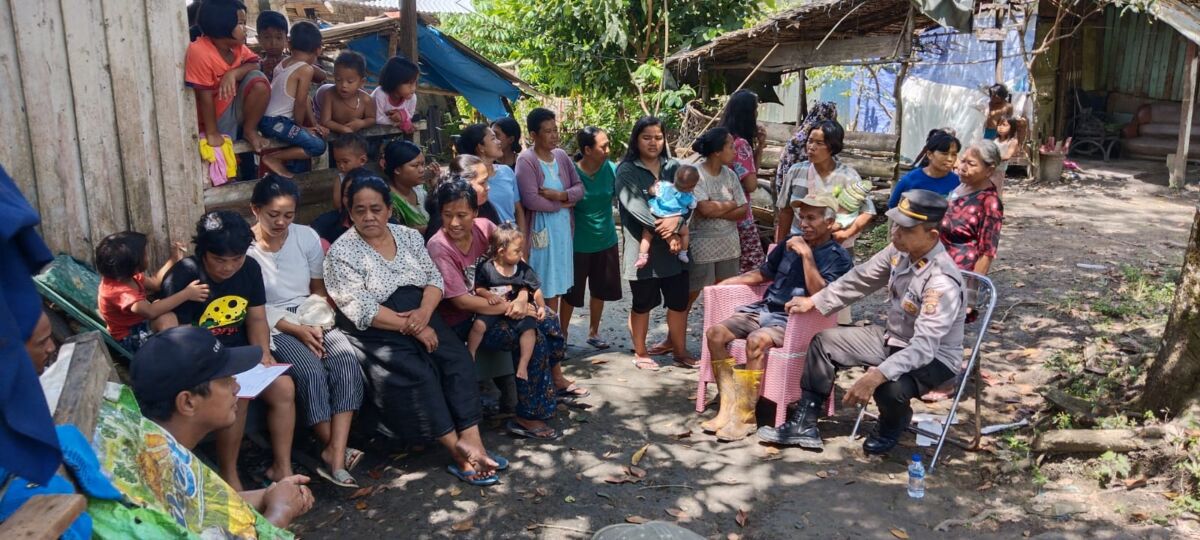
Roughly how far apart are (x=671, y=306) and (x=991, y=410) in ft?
7.28

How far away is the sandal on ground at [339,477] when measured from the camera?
449 cm

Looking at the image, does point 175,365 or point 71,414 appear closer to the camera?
point 71,414

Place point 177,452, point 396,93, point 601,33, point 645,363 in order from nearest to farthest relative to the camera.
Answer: point 177,452, point 396,93, point 645,363, point 601,33

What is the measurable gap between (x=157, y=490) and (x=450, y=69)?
9.04 meters

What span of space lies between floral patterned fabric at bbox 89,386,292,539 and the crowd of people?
0.99 meters

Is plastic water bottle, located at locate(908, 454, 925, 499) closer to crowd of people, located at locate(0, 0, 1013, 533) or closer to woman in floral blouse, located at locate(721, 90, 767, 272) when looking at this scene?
crowd of people, located at locate(0, 0, 1013, 533)

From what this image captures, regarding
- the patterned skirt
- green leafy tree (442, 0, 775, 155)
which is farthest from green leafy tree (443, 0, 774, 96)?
the patterned skirt

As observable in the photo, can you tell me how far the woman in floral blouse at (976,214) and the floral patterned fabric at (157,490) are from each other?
4422 millimetres

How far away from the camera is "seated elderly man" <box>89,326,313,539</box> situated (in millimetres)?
2279

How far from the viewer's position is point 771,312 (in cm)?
546

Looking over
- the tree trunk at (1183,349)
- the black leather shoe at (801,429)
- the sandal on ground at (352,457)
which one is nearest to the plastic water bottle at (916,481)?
the black leather shoe at (801,429)

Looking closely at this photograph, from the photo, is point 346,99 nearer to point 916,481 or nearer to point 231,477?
point 231,477

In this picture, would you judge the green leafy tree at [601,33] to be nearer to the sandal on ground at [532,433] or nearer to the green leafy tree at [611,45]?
the green leafy tree at [611,45]

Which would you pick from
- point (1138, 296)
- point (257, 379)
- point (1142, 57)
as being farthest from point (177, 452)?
point (1142, 57)
